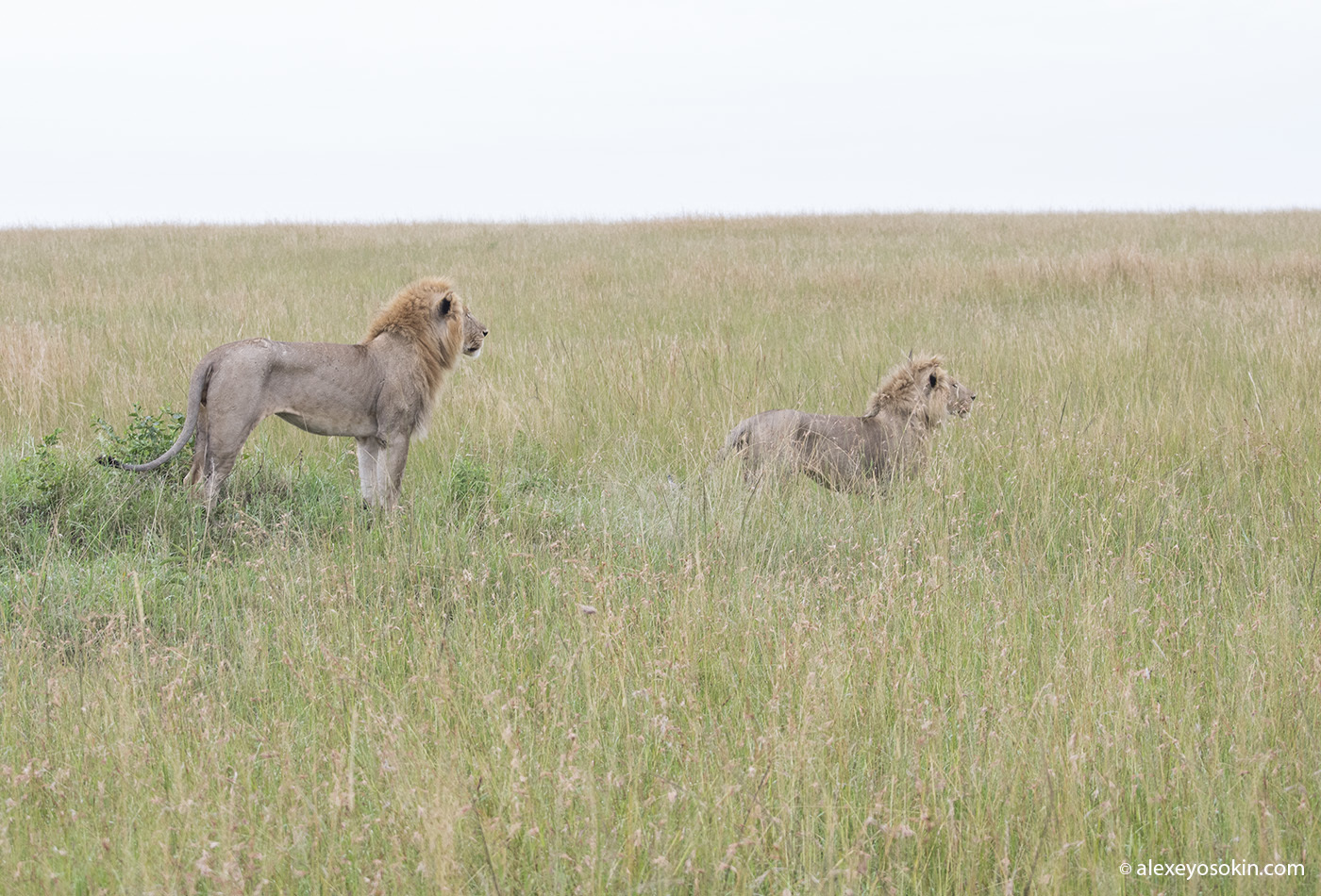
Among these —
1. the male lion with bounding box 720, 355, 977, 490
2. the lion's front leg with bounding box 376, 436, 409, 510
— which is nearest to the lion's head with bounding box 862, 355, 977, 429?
the male lion with bounding box 720, 355, 977, 490

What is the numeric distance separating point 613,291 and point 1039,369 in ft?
24.1

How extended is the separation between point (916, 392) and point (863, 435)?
55 centimetres

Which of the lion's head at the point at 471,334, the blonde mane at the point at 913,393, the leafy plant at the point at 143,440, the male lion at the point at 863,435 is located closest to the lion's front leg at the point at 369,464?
the lion's head at the point at 471,334

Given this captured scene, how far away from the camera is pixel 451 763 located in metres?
2.56

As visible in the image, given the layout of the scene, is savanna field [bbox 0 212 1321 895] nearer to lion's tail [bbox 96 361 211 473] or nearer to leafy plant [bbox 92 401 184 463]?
leafy plant [bbox 92 401 184 463]

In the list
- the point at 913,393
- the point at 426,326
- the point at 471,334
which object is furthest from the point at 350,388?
the point at 913,393

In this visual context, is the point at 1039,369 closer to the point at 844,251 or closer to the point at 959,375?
the point at 959,375

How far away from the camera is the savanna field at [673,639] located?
2398 mm

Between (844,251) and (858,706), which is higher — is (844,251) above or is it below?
above

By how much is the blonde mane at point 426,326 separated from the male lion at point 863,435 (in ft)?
5.85

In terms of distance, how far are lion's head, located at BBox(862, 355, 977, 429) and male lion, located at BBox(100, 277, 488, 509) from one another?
2.55 metres

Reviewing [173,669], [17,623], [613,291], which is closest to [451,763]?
[173,669]

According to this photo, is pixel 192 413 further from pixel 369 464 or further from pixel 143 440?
pixel 369 464

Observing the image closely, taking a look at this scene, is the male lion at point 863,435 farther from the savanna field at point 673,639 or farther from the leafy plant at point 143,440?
the leafy plant at point 143,440
